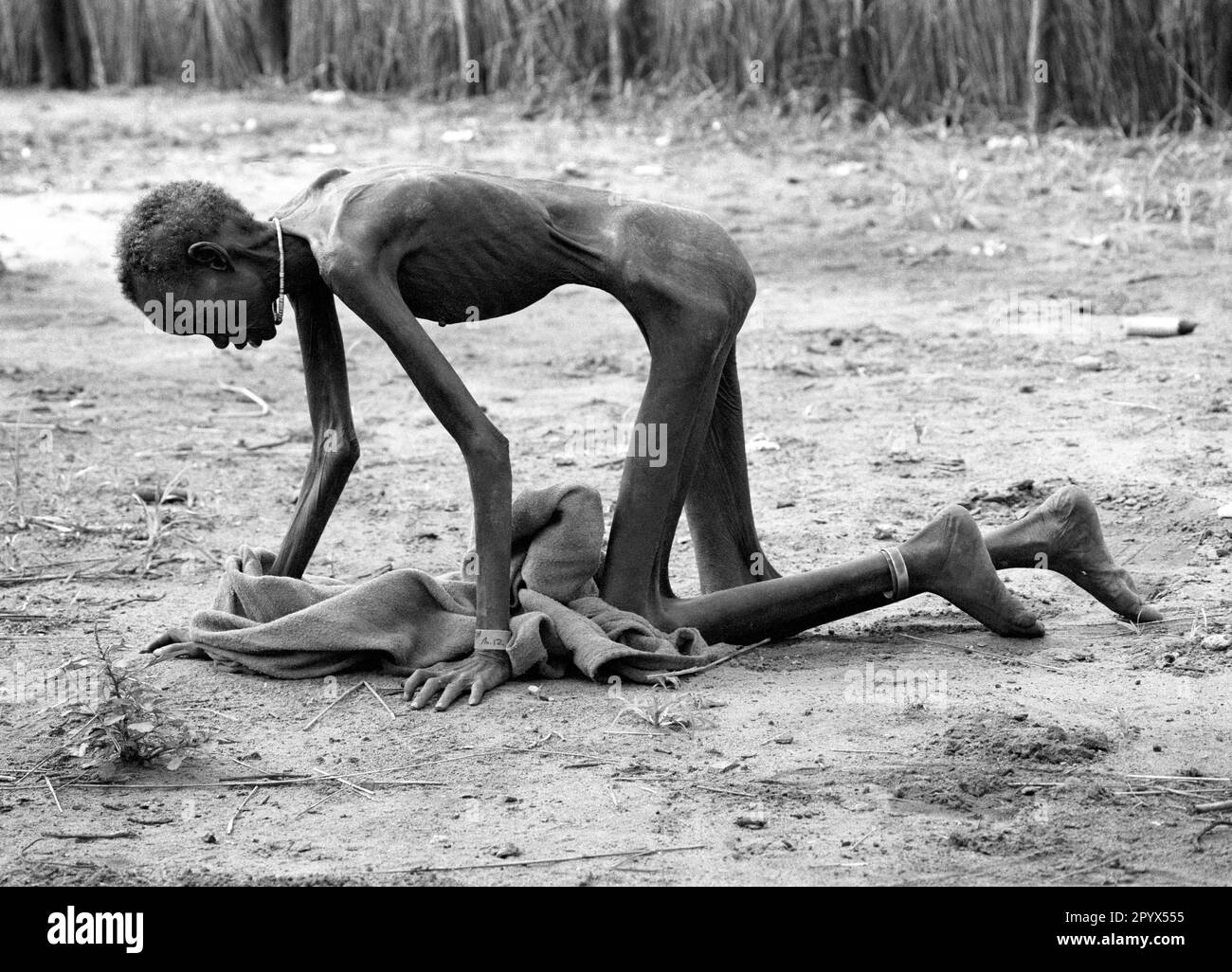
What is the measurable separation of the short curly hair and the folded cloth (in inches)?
29.5

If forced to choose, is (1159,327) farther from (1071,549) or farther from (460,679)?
(460,679)

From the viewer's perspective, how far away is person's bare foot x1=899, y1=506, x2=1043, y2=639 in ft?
12.8

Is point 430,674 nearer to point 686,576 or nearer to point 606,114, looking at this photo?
point 686,576

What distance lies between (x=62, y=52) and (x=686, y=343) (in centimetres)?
891

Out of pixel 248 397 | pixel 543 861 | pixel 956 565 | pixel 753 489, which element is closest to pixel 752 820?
pixel 543 861

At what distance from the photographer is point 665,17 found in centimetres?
1059

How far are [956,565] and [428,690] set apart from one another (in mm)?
1291

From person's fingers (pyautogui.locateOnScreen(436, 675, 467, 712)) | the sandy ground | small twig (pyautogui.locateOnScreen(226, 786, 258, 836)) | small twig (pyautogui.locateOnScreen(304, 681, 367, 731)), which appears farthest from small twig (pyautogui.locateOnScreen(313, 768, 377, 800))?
person's fingers (pyautogui.locateOnScreen(436, 675, 467, 712))

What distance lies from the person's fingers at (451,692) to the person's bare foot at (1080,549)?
4.77ft

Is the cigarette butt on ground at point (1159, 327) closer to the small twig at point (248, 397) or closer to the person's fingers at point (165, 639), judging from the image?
the small twig at point (248, 397)

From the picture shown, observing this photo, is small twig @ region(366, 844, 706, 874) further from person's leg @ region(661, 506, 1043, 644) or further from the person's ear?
the person's ear

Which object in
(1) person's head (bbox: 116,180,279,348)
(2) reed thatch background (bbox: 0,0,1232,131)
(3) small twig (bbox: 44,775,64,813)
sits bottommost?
(3) small twig (bbox: 44,775,64,813)

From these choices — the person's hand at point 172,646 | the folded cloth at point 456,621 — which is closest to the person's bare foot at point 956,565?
the folded cloth at point 456,621

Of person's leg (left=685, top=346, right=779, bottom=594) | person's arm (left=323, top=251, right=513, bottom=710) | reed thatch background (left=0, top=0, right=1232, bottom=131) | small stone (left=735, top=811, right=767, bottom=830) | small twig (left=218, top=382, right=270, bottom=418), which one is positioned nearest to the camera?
small stone (left=735, top=811, right=767, bottom=830)
